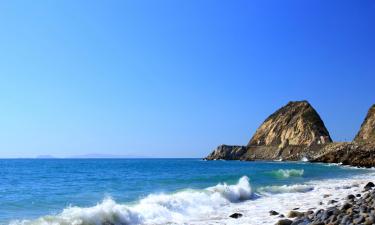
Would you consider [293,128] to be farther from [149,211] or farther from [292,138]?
[149,211]

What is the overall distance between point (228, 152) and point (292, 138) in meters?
18.7

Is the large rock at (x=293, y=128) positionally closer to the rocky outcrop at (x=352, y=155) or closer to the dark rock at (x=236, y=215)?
the rocky outcrop at (x=352, y=155)

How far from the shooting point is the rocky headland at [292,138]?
94.1 meters

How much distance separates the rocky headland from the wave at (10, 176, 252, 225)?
63.9 metres

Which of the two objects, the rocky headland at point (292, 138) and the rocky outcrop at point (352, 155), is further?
the rocky headland at point (292, 138)

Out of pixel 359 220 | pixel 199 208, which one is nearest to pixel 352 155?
pixel 199 208

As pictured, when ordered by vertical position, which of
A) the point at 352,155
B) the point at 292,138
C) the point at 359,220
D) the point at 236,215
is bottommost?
the point at 236,215

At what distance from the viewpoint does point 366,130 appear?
92938 mm

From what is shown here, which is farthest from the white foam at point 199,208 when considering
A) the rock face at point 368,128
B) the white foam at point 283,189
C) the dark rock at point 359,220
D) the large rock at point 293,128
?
the large rock at point 293,128

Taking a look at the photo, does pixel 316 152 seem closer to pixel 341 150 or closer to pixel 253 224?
pixel 341 150

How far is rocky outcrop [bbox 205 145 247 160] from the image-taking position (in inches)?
4747

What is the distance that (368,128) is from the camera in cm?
9256

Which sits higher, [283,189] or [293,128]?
[293,128]

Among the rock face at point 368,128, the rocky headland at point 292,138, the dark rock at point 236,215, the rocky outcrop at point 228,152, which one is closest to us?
the dark rock at point 236,215
